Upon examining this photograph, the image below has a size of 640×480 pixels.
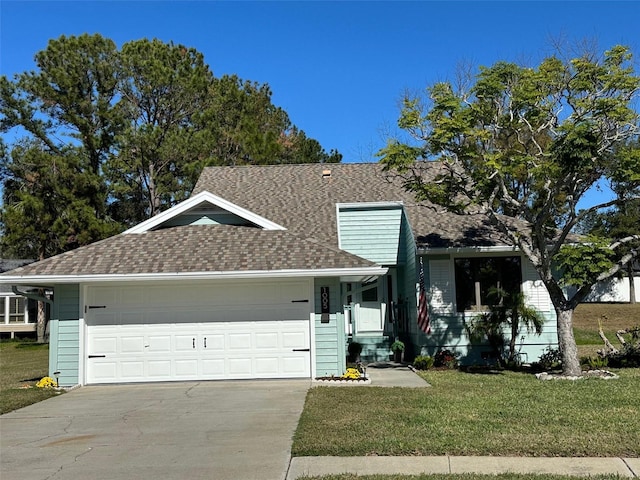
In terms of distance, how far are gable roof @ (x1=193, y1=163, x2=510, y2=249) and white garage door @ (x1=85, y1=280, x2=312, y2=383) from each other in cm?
454

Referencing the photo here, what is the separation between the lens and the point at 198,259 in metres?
13.9

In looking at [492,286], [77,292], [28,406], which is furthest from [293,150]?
[28,406]

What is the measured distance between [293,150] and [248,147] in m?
5.22

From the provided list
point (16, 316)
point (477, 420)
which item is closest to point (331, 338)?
point (477, 420)

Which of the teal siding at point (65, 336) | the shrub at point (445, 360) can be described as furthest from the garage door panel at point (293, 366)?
the teal siding at point (65, 336)

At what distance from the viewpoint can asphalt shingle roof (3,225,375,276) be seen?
13.5m

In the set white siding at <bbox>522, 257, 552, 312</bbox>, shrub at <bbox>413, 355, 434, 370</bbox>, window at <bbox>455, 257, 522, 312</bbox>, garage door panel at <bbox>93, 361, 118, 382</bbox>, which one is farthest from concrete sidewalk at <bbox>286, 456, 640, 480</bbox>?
white siding at <bbox>522, 257, 552, 312</bbox>

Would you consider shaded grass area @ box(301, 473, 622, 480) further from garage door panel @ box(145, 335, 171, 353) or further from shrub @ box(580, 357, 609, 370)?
shrub @ box(580, 357, 609, 370)

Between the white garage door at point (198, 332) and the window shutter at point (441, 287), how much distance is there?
4.57 m

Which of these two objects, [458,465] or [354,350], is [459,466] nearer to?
[458,465]

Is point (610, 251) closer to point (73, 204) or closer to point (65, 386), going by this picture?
point (65, 386)

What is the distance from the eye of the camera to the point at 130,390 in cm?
1295

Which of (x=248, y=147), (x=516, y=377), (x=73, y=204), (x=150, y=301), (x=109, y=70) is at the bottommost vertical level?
(x=516, y=377)

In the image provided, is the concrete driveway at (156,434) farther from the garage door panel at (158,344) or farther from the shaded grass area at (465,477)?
the garage door panel at (158,344)
